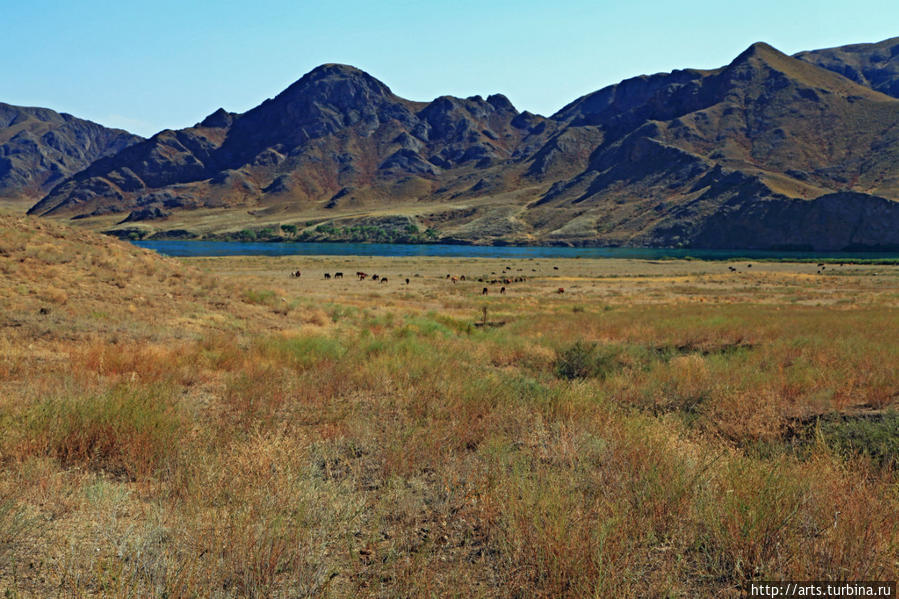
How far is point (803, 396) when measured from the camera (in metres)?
8.07

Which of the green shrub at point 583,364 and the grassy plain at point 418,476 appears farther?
the green shrub at point 583,364

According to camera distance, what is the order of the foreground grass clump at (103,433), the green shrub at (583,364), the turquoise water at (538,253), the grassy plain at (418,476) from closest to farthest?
the grassy plain at (418,476)
the foreground grass clump at (103,433)
the green shrub at (583,364)
the turquoise water at (538,253)

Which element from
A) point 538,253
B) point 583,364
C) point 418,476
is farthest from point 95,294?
point 538,253

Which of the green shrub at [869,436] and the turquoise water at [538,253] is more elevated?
the turquoise water at [538,253]

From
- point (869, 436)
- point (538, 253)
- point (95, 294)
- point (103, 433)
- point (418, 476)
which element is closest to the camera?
point (418, 476)

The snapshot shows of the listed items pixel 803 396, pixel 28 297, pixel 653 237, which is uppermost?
pixel 653 237

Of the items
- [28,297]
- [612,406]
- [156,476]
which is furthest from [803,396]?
[28,297]

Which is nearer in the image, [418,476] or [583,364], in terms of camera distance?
[418,476]

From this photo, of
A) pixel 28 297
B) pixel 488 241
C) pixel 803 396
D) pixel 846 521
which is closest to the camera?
pixel 846 521

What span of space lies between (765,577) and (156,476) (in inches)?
188

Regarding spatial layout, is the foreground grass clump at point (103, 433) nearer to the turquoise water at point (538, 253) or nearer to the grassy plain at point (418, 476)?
the grassy plain at point (418, 476)

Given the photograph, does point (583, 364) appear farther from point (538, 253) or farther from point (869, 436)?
point (538, 253)

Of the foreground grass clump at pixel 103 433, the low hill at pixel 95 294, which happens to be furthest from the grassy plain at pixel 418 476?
the low hill at pixel 95 294

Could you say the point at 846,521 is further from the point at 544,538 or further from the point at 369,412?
the point at 369,412
